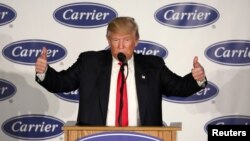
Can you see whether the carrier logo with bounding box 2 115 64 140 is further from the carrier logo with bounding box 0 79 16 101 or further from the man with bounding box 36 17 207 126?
the man with bounding box 36 17 207 126

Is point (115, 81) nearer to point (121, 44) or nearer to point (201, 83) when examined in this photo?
point (121, 44)

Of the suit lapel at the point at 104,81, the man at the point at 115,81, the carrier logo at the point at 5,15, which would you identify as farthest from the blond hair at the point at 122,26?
the carrier logo at the point at 5,15

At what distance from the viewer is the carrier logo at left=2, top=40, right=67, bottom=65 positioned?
12.6 feet

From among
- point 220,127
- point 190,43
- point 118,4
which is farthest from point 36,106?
point 220,127

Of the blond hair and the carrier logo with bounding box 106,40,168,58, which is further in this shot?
the carrier logo with bounding box 106,40,168,58

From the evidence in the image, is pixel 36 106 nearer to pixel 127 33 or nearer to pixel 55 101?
pixel 55 101

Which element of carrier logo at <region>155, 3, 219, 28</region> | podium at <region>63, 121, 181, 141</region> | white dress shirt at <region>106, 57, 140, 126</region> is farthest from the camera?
carrier logo at <region>155, 3, 219, 28</region>

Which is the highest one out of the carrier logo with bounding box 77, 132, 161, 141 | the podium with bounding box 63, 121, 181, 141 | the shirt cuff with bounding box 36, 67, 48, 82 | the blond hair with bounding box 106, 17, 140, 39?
the blond hair with bounding box 106, 17, 140, 39

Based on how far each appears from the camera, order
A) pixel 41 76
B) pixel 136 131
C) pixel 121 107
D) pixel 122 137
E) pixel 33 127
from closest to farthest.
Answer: pixel 122 137, pixel 136 131, pixel 121 107, pixel 41 76, pixel 33 127

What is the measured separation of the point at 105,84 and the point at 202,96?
1313mm

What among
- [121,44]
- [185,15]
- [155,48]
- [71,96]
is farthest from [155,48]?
[121,44]

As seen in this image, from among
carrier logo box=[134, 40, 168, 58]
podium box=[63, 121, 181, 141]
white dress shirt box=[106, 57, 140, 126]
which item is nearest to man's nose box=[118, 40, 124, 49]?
white dress shirt box=[106, 57, 140, 126]

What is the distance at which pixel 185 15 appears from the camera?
3.82m

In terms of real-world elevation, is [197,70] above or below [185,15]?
below
